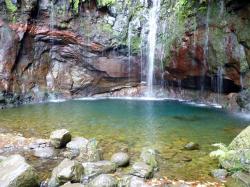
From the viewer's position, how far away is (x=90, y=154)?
9.84m

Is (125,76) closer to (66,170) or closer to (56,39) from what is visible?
(56,39)

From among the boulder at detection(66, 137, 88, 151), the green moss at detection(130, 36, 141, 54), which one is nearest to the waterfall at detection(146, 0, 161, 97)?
the green moss at detection(130, 36, 141, 54)

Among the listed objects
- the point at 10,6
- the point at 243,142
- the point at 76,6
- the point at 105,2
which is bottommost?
the point at 243,142

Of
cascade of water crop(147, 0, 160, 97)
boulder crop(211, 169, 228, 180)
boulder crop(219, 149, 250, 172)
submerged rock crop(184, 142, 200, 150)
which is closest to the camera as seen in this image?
boulder crop(211, 169, 228, 180)

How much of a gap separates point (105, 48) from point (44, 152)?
11434mm

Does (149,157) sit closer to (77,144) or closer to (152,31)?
(77,144)

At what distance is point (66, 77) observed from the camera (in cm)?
2164

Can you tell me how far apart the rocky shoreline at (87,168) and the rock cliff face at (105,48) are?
8.47 m

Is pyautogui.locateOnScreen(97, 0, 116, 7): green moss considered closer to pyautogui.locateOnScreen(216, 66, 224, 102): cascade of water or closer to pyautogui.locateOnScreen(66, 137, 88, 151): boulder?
pyautogui.locateOnScreen(216, 66, 224, 102): cascade of water

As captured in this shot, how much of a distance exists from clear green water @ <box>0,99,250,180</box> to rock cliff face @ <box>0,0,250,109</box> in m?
1.88

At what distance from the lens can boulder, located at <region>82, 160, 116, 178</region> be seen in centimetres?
865

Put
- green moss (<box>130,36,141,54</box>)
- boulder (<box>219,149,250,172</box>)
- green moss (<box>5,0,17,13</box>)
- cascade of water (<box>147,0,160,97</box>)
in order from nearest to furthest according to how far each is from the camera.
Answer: boulder (<box>219,149,250,172</box>) → green moss (<box>5,0,17,13</box>) → cascade of water (<box>147,0,160,97</box>) → green moss (<box>130,36,141,54</box>)

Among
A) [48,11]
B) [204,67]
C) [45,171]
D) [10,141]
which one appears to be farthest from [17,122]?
[204,67]

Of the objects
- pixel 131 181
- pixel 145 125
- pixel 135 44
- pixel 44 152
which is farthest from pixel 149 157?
pixel 135 44
